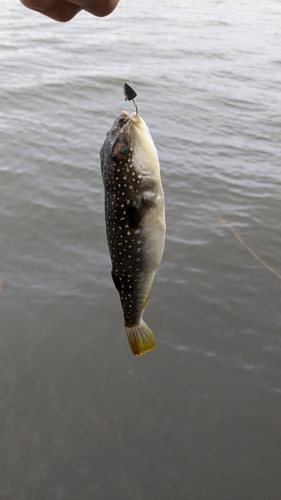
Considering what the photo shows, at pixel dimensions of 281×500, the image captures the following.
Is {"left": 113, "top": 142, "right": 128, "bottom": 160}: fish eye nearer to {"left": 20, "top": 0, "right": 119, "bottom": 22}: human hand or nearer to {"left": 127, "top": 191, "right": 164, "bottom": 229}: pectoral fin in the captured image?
{"left": 127, "top": 191, "right": 164, "bottom": 229}: pectoral fin

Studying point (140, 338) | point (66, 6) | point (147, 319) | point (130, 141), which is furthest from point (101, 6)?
point (147, 319)

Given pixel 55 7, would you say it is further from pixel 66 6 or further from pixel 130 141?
pixel 130 141

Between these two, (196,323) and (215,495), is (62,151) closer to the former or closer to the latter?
(196,323)

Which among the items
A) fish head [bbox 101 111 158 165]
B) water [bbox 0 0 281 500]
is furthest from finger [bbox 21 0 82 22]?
water [bbox 0 0 281 500]

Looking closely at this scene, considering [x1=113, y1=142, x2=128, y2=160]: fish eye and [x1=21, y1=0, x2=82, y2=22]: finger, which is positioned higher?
[x1=21, y1=0, x2=82, y2=22]: finger

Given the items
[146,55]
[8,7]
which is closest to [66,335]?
[146,55]

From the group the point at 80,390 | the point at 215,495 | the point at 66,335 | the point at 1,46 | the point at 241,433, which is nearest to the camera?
the point at 215,495

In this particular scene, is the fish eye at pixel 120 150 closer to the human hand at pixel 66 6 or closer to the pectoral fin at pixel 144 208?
the pectoral fin at pixel 144 208
